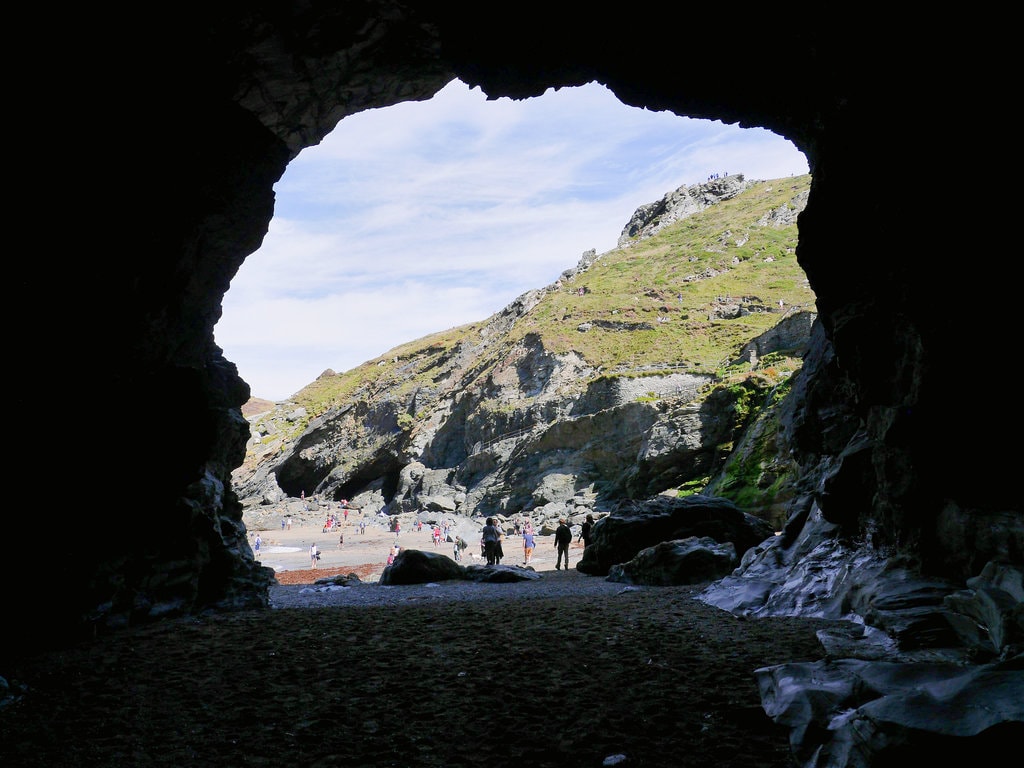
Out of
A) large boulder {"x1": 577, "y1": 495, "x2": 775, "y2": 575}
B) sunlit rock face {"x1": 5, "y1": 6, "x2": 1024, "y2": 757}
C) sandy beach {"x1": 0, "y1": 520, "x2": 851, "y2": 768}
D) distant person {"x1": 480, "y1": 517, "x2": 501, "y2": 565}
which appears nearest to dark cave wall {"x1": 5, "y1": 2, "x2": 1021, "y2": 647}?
sunlit rock face {"x1": 5, "y1": 6, "x2": 1024, "y2": 757}

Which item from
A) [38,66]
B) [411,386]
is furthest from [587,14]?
[411,386]

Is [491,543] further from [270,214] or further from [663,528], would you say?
[270,214]

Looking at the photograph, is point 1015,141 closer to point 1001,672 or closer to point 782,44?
point 782,44

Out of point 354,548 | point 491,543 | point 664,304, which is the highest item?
point 664,304

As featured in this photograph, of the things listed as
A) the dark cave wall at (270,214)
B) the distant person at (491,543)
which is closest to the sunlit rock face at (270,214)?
the dark cave wall at (270,214)

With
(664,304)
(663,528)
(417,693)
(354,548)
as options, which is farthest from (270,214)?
(664,304)

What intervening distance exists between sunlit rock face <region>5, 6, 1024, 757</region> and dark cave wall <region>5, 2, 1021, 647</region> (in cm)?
4

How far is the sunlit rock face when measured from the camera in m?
8.25

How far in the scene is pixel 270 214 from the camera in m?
14.1

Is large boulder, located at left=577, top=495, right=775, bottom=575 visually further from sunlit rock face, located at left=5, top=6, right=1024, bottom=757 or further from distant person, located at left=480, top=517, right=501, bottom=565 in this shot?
sunlit rock face, located at left=5, top=6, right=1024, bottom=757

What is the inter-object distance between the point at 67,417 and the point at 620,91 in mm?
12059

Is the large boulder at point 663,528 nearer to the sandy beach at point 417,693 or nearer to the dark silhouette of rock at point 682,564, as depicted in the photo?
the dark silhouette of rock at point 682,564

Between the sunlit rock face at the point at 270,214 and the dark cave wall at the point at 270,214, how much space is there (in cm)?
4

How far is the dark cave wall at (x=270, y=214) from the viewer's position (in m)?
8.50
